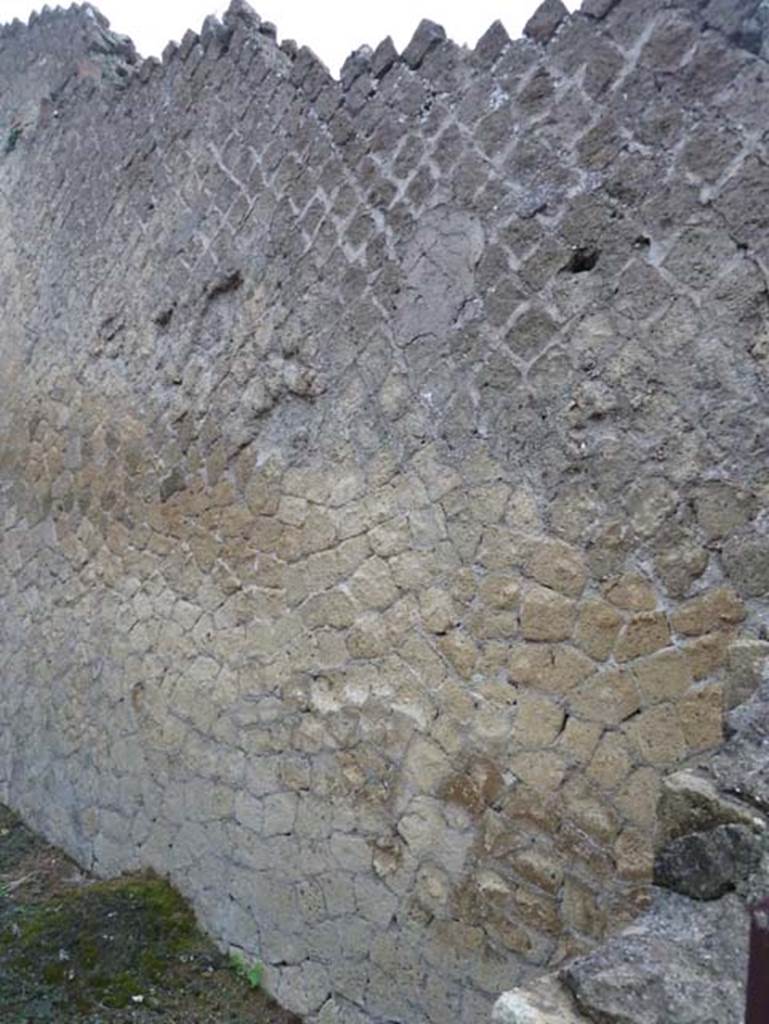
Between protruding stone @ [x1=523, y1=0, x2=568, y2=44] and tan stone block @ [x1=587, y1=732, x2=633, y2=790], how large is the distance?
183 cm

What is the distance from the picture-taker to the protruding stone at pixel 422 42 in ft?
10.7

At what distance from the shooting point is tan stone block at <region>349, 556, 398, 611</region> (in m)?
3.39

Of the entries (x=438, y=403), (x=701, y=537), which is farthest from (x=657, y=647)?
(x=438, y=403)

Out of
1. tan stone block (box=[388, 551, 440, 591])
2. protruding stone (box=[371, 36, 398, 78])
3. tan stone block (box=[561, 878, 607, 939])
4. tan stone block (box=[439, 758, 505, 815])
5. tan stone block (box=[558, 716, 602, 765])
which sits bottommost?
tan stone block (box=[561, 878, 607, 939])

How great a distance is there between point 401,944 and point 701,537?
5.17 ft

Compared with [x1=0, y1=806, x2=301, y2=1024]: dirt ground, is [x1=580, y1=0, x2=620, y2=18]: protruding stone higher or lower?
higher

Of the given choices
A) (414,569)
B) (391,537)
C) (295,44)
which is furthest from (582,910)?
(295,44)

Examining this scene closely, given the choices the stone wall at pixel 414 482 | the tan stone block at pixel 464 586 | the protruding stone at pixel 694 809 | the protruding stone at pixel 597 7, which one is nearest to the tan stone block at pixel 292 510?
the stone wall at pixel 414 482

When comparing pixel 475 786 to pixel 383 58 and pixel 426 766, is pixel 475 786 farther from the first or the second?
pixel 383 58

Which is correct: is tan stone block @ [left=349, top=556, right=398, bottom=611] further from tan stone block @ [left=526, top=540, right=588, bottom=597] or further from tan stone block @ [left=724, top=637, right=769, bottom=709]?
tan stone block @ [left=724, top=637, right=769, bottom=709]

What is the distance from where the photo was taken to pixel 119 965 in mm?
3887

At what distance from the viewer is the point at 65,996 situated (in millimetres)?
3750

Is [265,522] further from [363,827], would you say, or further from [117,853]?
[117,853]

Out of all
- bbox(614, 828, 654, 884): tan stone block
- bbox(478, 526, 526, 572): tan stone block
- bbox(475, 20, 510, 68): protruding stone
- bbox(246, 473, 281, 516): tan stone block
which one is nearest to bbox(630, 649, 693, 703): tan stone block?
bbox(614, 828, 654, 884): tan stone block
